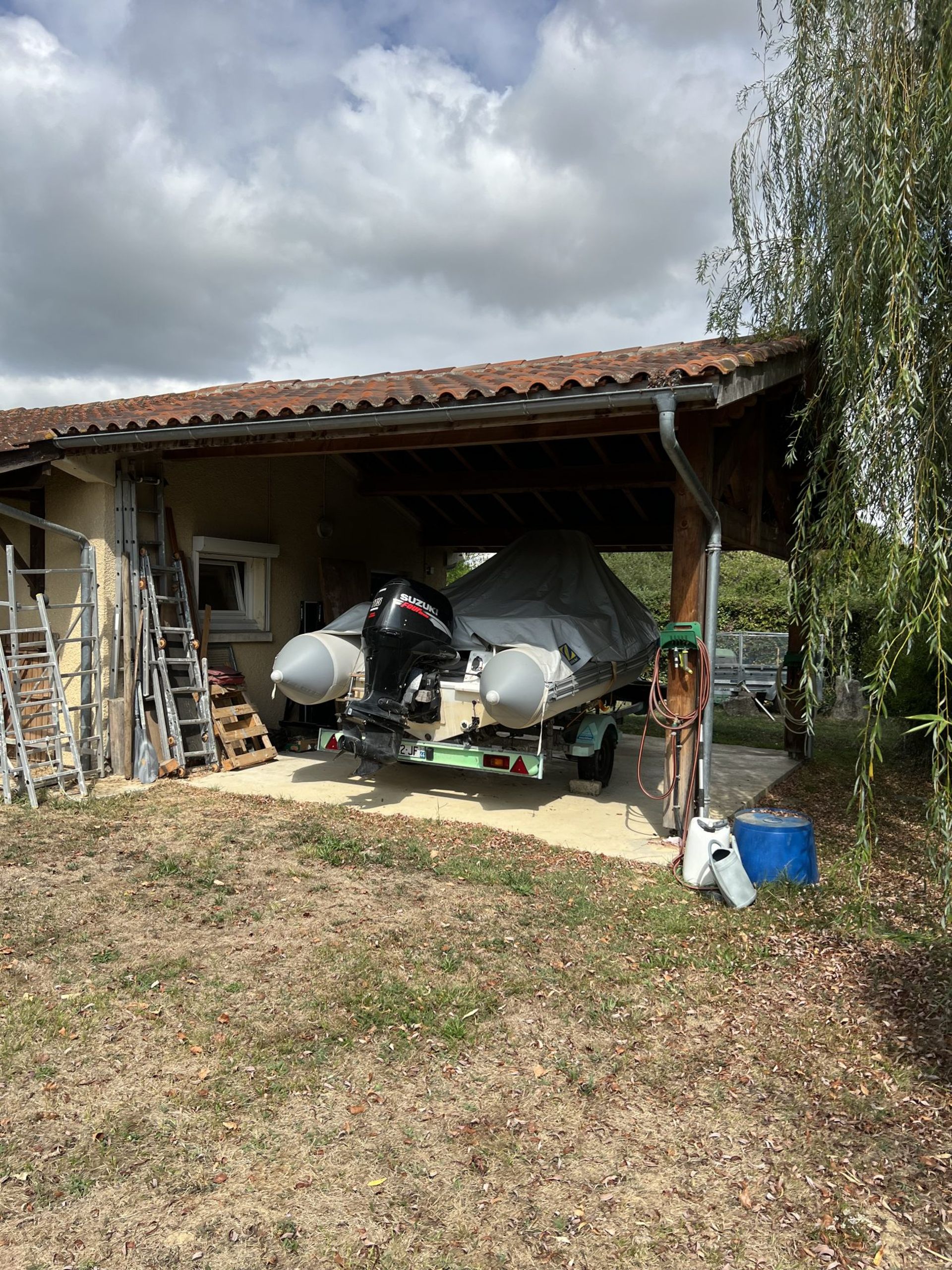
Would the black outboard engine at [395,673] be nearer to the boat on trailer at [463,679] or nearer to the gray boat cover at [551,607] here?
the boat on trailer at [463,679]

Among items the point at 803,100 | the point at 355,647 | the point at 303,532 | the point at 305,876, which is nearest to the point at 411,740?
the point at 355,647

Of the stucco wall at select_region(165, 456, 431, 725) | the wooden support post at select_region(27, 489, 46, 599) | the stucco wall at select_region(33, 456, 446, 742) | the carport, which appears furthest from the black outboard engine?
the wooden support post at select_region(27, 489, 46, 599)

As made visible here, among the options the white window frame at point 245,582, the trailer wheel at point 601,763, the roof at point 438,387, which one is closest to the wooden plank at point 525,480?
the roof at point 438,387

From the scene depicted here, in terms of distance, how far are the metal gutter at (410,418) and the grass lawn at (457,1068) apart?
10.5ft

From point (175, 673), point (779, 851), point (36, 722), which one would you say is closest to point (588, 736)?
point (779, 851)

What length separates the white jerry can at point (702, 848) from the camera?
5.52m

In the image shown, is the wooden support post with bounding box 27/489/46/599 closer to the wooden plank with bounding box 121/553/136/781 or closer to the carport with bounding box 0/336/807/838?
the carport with bounding box 0/336/807/838

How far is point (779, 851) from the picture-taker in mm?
5527

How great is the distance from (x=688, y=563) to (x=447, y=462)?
5751 mm

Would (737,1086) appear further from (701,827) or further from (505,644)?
(505,644)

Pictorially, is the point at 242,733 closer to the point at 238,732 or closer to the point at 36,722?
the point at 238,732

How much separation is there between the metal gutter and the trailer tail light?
8.97 ft

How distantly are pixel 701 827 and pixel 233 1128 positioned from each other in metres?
3.55

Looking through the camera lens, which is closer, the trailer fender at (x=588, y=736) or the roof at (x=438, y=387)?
the roof at (x=438, y=387)
